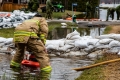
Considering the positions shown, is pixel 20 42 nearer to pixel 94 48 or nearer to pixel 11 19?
pixel 94 48

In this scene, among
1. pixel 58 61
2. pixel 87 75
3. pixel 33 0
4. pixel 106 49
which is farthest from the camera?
pixel 33 0

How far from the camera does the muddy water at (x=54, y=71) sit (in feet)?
26.3

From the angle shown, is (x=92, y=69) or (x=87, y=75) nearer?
(x=87, y=75)

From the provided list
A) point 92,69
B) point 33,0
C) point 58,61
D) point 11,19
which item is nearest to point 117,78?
point 92,69

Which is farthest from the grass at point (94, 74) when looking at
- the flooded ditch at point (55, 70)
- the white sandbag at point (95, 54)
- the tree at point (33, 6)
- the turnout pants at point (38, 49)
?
the tree at point (33, 6)

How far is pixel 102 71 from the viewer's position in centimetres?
785

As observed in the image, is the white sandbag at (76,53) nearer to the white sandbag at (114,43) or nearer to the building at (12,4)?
the white sandbag at (114,43)

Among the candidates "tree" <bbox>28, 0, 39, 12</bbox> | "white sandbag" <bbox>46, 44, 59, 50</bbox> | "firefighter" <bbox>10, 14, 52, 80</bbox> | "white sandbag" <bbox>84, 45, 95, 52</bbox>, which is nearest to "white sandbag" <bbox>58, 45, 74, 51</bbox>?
"white sandbag" <bbox>46, 44, 59, 50</bbox>

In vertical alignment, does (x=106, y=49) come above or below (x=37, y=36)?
below

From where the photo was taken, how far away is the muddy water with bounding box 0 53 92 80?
8.03m

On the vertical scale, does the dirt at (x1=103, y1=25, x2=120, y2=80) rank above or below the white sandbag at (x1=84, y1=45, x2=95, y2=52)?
above

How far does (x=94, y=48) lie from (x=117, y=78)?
5.52 m

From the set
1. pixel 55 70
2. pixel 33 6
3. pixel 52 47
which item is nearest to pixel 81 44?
pixel 52 47

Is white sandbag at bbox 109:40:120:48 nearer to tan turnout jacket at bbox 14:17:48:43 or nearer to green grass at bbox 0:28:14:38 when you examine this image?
tan turnout jacket at bbox 14:17:48:43
